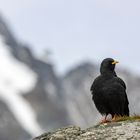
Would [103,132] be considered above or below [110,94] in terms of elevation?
below

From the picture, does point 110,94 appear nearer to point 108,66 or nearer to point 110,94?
point 110,94

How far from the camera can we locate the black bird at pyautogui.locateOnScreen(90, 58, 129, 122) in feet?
102

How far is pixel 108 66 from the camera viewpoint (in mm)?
32531

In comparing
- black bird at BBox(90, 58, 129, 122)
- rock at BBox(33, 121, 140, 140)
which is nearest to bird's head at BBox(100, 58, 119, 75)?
black bird at BBox(90, 58, 129, 122)

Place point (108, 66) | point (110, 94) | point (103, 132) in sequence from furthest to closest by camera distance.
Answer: point (108, 66) → point (110, 94) → point (103, 132)

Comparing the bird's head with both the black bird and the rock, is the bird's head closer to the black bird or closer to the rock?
the black bird

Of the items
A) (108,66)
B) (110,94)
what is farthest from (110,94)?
(108,66)

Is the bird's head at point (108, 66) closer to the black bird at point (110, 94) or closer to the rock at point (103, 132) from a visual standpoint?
the black bird at point (110, 94)

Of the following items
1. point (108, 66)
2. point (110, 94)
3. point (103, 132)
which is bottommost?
point (103, 132)

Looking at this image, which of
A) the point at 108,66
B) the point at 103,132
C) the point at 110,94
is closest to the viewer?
the point at 103,132

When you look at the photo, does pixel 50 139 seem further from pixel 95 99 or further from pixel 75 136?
pixel 95 99

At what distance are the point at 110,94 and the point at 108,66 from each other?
1792 mm

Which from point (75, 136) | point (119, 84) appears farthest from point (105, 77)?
point (75, 136)

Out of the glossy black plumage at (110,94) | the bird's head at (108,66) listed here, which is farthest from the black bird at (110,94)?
the bird's head at (108,66)
